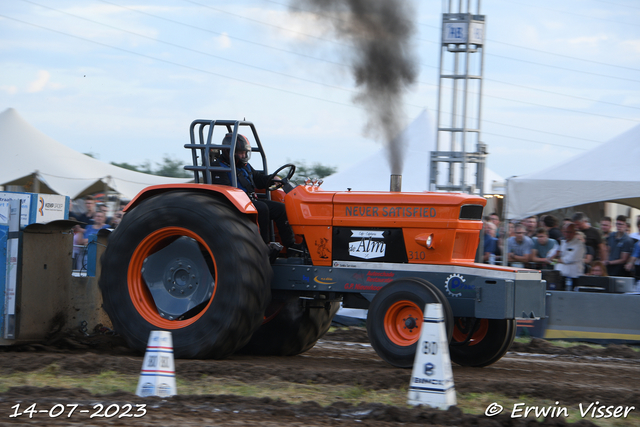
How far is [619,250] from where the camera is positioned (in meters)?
9.91

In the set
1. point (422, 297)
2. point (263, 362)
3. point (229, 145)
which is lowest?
point (263, 362)

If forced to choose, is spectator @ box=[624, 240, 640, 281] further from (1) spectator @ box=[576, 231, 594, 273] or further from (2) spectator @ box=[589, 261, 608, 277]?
(1) spectator @ box=[576, 231, 594, 273]

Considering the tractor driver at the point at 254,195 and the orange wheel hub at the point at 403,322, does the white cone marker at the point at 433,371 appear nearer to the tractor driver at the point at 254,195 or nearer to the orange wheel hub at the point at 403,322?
the orange wheel hub at the point at 403,322

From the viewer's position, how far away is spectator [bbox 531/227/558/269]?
10336 millimetres

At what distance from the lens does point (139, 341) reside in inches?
253

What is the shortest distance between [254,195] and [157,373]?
98.1 inches

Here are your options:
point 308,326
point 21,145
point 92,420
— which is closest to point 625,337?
point 308,326

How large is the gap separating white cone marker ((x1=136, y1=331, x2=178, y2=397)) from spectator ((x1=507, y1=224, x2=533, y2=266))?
22.4 ft

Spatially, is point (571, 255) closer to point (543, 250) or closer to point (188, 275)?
point (543, 250)

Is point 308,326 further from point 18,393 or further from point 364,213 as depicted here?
point 18,393

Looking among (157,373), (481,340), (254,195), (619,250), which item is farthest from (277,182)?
(619,250)

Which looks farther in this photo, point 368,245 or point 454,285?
point 368,245

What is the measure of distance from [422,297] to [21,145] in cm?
1211

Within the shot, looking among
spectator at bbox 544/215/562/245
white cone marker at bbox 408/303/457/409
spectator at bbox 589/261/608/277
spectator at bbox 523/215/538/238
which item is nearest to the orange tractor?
white cone marker at bbox 408/303/457/409
